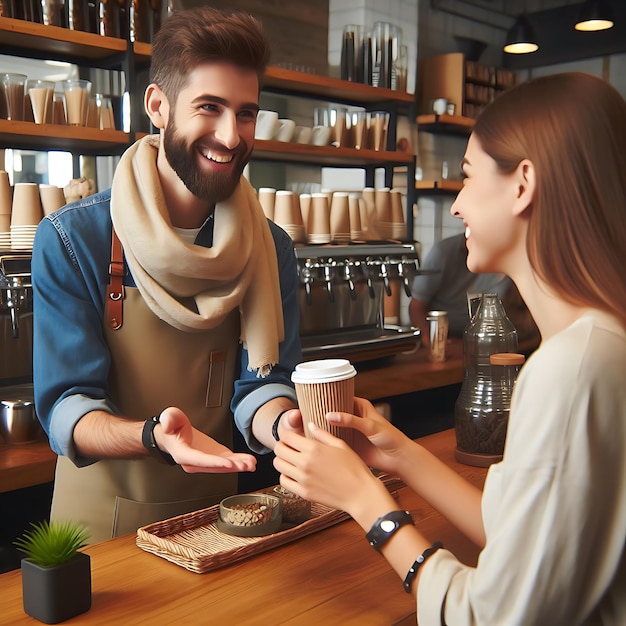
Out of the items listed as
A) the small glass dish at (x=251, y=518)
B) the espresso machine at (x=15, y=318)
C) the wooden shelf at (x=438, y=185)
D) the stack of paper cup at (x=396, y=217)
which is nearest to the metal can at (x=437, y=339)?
the stack of paper cup at (x=396, y=217)

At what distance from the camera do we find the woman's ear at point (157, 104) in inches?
77.6

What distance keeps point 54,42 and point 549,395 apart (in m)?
2.67

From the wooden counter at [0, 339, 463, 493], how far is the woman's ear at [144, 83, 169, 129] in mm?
1096

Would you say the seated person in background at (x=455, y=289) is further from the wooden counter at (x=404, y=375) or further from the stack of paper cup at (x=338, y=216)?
the stack of paper cup at (x=338, y=216)

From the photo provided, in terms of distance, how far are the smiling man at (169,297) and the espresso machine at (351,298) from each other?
1366 millimetres

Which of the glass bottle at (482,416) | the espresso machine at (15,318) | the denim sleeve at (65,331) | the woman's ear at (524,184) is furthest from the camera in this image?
the espresso machine at (15,318)

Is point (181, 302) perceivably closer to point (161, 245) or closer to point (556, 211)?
point (161, 245)

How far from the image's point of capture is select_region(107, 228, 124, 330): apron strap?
1937 mm

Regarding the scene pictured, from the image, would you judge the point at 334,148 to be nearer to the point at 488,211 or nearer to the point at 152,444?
the point at 152,444

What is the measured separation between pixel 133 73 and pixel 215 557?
2.33m

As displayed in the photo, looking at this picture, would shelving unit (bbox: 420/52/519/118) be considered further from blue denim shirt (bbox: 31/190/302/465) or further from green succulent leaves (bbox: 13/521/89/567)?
green succulent leaves (bbox: 13/521/89/567)

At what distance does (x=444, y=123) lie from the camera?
5465mm

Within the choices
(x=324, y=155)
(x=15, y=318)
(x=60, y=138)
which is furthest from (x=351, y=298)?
(x=15, y=318)

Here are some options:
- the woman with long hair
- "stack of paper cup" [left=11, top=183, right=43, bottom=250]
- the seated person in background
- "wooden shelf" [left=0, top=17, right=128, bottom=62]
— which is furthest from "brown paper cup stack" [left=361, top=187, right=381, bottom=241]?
the woman with long hair
